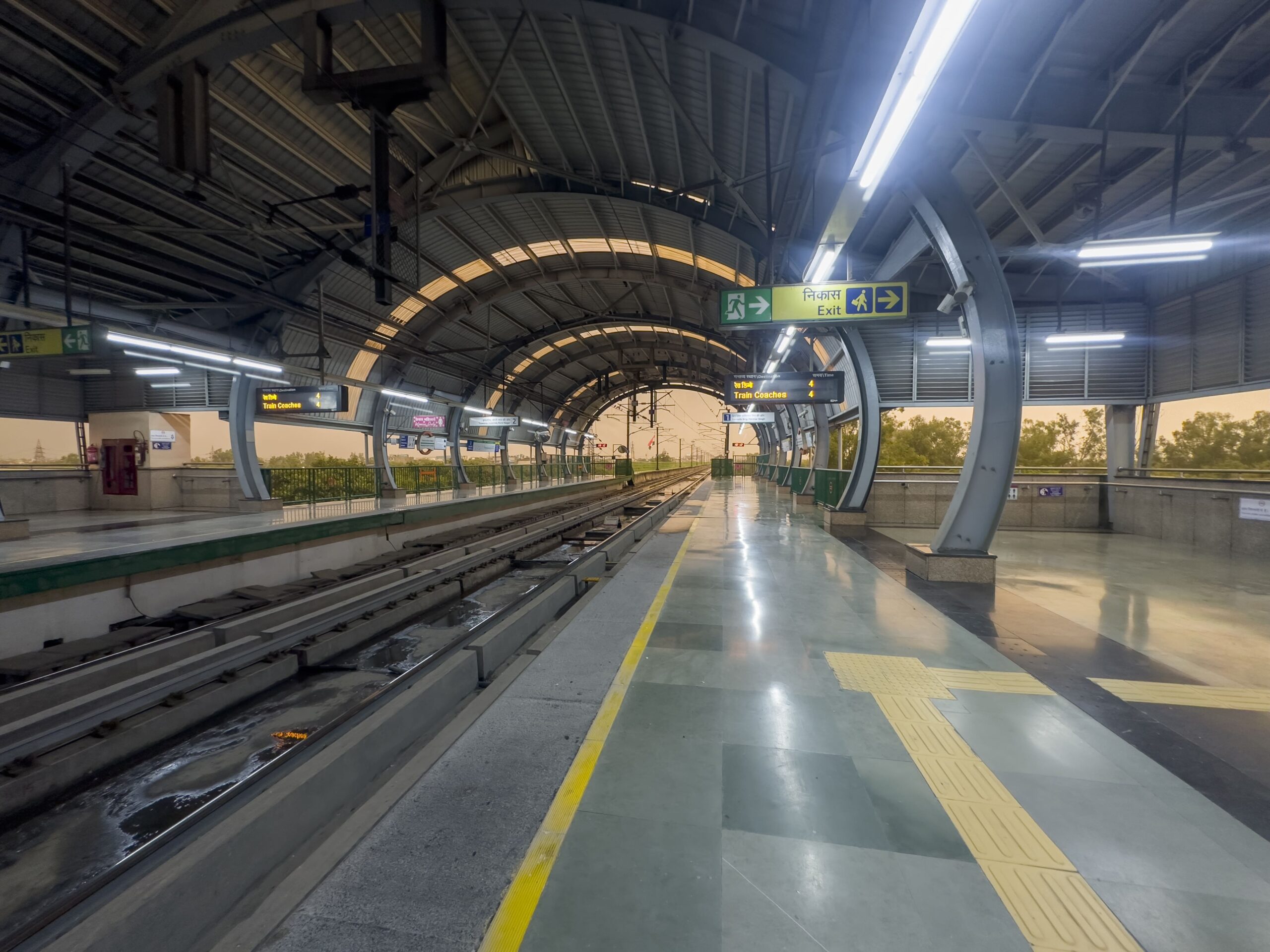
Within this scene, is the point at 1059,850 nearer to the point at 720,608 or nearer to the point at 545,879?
the point at 545,879

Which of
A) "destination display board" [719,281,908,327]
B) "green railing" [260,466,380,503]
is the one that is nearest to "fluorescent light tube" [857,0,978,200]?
"destination display board" [719,281,908,327]

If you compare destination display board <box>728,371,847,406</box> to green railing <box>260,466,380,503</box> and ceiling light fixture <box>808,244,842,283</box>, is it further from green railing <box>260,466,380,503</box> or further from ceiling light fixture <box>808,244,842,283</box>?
green railing <box>260,466,380,503</box>

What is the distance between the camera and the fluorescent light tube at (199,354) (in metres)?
9.78

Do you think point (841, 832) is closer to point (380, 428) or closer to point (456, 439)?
point (380, 428)

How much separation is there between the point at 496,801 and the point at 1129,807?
128 inches

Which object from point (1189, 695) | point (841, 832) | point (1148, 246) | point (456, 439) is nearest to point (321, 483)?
point (456, 439)

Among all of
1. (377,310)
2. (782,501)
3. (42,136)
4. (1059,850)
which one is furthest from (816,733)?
(377,310)

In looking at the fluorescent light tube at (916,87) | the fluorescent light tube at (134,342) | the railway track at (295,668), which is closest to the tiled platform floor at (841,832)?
the railway track at (295,668)

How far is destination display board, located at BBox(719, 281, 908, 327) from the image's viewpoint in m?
6.76

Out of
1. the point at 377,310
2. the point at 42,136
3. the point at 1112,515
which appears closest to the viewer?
the point at 42,136

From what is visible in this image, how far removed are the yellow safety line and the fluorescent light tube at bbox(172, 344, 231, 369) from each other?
11633mm

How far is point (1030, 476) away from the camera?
13078 millimetres

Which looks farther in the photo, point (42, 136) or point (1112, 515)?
point (1112, 515)

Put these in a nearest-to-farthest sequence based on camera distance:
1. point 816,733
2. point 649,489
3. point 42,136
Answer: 1. point 816,733
2. point 42,136
3. point 649,489
